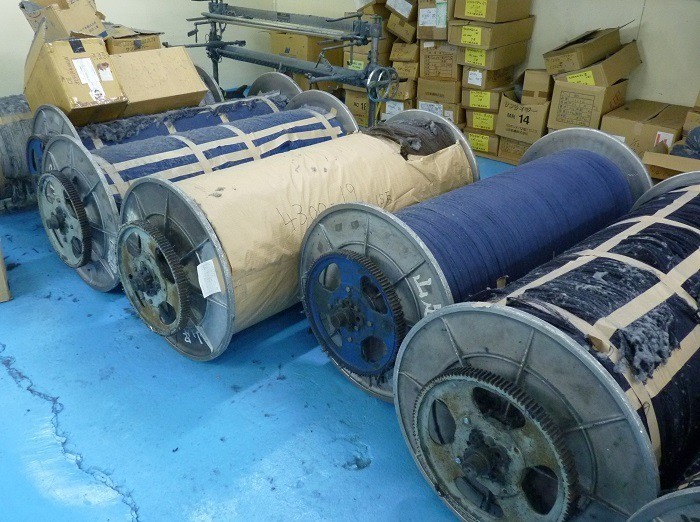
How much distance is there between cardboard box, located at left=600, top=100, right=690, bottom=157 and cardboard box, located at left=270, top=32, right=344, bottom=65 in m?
3.63

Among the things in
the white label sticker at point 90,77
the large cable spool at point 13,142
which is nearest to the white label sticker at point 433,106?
the white label sticker at point 90,77

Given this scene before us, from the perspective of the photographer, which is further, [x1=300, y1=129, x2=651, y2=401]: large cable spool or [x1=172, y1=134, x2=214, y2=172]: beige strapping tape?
[x1=172, y1=134, x2=214, y2=172]: beige strapping tape

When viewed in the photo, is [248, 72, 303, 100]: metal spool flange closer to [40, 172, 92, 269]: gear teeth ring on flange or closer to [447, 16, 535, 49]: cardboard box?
[447, 16, 535, 49]: cardboard box

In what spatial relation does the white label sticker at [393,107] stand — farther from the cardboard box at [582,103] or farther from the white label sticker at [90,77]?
the white label sticker at [90,77]

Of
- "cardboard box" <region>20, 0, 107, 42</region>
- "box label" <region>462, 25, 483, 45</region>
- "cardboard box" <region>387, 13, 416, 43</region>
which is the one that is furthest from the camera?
"cardboard box" <region>387, 13, 416, 43</region>

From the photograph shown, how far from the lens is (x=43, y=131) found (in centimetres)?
417

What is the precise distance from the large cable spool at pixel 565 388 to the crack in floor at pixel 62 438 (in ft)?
3.99

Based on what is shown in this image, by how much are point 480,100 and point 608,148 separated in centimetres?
291

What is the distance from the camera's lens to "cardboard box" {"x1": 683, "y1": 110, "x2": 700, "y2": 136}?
4566 millimetres

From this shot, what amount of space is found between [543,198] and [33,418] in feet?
8.97

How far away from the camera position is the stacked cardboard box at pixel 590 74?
5.16 meters

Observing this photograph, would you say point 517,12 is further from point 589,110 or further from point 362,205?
point 362,205

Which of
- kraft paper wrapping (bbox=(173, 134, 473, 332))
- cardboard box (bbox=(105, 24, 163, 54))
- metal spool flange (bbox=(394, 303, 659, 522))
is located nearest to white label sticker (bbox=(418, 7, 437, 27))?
cardboard box (bbox=(105, 24, 163, 54))

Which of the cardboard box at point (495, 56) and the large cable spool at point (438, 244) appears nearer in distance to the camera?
the large cable spool at point (438, 244)
